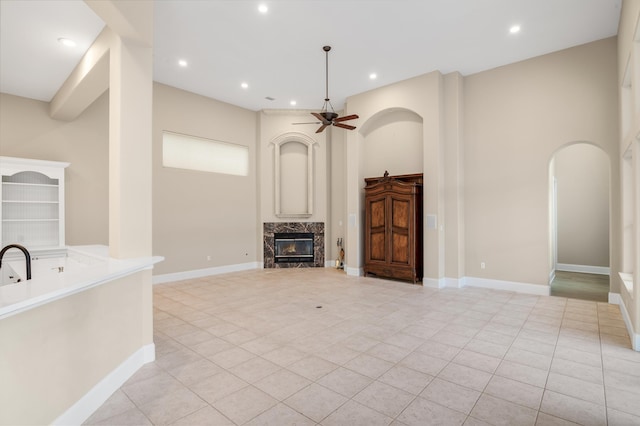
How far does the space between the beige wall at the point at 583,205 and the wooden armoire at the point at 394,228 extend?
4.18 m

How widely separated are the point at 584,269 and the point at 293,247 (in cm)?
712

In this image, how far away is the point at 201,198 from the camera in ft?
24.2

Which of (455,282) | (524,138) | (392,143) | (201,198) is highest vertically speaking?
(392,143)

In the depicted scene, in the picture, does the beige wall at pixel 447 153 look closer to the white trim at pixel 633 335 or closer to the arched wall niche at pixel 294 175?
the arched wall niche at pixel 294 175

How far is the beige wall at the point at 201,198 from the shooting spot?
6742 millimetres

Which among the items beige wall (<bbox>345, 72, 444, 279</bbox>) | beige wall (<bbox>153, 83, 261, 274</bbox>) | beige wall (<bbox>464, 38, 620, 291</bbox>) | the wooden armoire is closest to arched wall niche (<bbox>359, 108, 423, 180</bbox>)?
beige wall (<bbox>345, 72, 444, 279</bbox>)

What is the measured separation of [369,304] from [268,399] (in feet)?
9.31

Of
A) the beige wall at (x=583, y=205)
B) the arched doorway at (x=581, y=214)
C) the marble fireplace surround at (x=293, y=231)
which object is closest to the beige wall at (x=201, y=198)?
the marble fireplace surround at (x=293, y=231)

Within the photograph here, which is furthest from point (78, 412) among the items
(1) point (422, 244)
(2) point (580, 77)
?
(2) point (580, 77)

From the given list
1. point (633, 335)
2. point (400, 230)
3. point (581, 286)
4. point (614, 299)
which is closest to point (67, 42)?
point (400, 230)

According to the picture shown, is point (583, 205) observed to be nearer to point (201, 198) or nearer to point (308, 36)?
point (308, 36)

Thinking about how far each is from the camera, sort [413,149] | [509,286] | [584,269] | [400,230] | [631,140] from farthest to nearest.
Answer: [584,269], [413,149], [400,230], [509,286], [631,140]

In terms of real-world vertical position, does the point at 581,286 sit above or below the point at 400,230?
below

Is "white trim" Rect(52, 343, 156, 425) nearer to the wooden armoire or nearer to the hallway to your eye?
the wooden armoire
